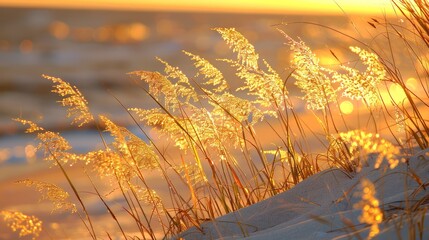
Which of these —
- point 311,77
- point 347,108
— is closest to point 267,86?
point 311,77

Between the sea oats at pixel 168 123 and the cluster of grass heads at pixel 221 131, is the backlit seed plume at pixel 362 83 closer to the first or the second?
the cluster of grass heads at pixel 221 131

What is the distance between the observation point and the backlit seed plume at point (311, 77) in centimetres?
372

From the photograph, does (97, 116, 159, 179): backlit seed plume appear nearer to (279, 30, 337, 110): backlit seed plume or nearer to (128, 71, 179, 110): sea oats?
(128, 71, 179, 110): sea oats

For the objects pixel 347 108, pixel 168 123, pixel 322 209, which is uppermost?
pixel 347 108

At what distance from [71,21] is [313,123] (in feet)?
34.0

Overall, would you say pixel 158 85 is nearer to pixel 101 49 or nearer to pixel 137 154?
pixel 137 154

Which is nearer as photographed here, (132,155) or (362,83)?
(362,83)

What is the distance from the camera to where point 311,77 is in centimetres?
380

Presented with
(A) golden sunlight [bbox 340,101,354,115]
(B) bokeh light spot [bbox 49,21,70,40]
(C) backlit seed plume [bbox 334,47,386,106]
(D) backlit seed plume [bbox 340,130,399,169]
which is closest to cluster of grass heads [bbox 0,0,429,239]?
(C) backlit seed plume [bbox 334,47,386,106]

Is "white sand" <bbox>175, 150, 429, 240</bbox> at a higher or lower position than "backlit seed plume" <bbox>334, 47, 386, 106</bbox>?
lower

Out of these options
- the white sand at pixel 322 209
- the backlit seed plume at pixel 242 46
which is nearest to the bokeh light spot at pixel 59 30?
the backlit seed plume at pixel 242 46

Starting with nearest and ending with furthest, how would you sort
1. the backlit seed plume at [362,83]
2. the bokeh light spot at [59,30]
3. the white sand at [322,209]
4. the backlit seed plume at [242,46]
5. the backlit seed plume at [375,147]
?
the backlit seed plume at [375,147], the white sand at [322,209], the backlit seed plume at [362,83], the backlit seed plume at [242,46], the bokeh light spot at [59,30]

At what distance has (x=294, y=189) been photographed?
11.2 ft

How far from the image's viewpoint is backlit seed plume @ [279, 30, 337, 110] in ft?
12.2
